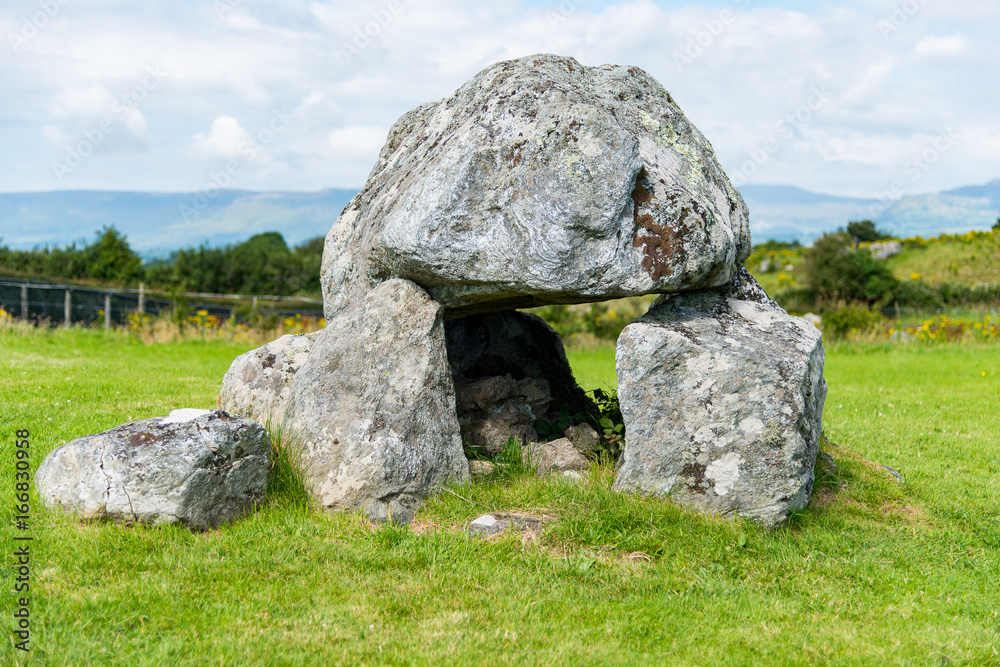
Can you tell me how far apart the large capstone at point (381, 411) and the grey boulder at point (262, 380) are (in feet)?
3.32

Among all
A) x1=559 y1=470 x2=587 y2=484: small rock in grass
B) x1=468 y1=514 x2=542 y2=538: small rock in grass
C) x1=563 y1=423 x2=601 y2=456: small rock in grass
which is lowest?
x1=468 y1=514 x2=542 y2=538: small rock in grass

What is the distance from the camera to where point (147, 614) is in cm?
436

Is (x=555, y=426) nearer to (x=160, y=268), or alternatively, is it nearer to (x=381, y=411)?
(x=381, y=411)

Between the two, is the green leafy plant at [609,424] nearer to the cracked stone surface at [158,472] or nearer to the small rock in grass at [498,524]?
the small rock in grass at [498,524]

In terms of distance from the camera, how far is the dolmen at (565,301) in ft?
19.2

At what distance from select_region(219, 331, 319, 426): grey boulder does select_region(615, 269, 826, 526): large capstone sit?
3412 millimetres

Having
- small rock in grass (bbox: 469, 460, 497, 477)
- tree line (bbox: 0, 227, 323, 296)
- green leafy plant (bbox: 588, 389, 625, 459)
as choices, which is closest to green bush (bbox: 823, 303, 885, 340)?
green leafy plant (bbox: 588, 389, 625, 459)

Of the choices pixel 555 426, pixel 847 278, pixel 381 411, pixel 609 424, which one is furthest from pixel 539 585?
pixel 847 278

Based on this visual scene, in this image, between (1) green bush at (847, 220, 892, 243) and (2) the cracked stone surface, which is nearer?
(2) the cracked stone surface

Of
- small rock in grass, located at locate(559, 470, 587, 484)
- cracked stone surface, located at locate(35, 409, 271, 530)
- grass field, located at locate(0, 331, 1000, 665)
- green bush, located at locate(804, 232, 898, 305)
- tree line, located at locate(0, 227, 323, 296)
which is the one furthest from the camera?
tree line, located at locate(0, 227, 323, 296)

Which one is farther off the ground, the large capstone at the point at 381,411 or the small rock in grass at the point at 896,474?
the large capstone at the point at 381,411

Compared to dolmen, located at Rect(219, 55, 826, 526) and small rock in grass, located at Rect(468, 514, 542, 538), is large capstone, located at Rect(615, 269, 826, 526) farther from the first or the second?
small rock in grass, located at Rect(468, 514, 542, 538)

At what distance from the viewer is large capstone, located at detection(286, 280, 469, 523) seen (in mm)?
5895

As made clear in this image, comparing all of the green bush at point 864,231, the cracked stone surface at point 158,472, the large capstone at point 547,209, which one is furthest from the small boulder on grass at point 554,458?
the green bush at point 864,231
